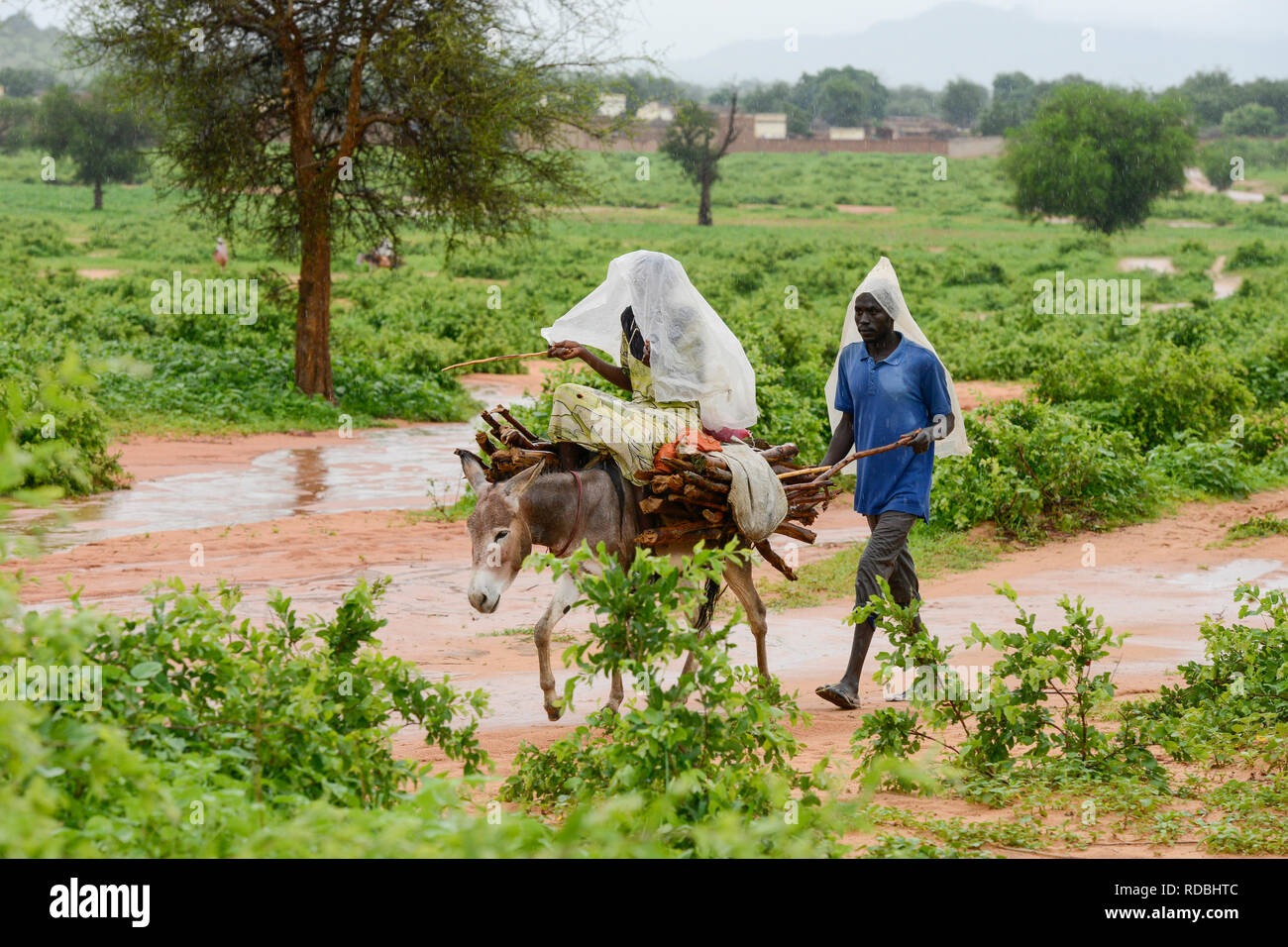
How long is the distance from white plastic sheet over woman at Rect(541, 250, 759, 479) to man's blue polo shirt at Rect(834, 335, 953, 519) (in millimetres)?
692

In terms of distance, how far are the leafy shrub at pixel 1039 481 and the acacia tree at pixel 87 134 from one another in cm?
4999

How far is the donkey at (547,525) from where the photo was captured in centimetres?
584

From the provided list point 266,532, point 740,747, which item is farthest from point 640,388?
point 266,532

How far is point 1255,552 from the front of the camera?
35.5 feet

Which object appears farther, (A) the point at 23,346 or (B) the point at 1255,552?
(A) the point at 23,346

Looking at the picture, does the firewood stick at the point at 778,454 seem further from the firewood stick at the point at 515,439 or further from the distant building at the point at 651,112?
the distant building at the point at 651,112

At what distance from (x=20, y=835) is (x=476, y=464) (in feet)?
12.0

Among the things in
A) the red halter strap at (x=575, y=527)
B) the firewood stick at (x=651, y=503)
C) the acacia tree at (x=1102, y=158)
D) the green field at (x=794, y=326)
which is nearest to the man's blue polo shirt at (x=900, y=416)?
the firewood stick at (x=651, y=503)

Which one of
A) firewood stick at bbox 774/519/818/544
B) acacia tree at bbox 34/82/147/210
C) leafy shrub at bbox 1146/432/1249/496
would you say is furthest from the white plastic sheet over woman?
acacia tree at bbox 34/82/147/210

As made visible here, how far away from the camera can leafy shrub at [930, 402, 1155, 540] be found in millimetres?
11461

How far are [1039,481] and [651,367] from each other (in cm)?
637

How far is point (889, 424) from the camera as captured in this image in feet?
22.3

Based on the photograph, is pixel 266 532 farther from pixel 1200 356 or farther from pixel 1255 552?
pixel 1200 356

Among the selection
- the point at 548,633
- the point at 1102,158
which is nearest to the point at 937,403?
the point at 548,633
